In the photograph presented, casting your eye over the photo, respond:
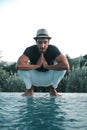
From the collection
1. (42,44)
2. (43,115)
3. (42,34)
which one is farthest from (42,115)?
(42,34)

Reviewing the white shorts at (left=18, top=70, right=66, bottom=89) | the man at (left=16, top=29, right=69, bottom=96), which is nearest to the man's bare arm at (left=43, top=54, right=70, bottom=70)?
the man at (left=16, top=29, right=69, bottom=96)

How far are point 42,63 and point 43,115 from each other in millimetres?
2200

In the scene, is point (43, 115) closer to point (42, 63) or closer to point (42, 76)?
point (42, 63)

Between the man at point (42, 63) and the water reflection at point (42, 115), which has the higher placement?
the man at point (42, 63)

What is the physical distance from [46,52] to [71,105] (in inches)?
59.7

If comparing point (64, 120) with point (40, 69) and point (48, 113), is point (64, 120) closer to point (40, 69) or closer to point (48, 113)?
point (48, 113)

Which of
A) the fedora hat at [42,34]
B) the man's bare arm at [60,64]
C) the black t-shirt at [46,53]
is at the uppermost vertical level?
the fedora hat at [42,34]

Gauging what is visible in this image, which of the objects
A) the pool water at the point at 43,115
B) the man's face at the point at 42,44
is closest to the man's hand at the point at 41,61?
the man's face at the point at 42,44

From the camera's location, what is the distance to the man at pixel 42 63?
7.08 metres

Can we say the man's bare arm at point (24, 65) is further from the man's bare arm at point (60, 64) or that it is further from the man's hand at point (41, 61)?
the man's bare arm at point (60, 64)

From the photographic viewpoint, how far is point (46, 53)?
7.25 m

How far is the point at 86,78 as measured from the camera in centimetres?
1210

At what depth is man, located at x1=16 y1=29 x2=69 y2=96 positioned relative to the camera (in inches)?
279

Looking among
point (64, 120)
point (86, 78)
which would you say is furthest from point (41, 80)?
point (86, 78)
